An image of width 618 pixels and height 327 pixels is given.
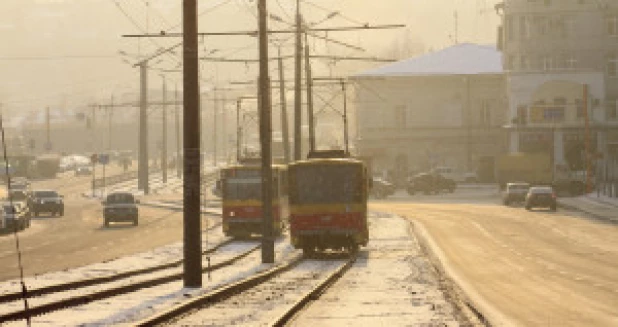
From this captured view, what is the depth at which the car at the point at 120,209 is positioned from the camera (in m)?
70.3

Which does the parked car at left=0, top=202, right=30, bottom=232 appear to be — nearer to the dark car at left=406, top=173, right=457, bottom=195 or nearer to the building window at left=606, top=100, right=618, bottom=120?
the dark car at left=406, top=173, right=457, bottom=195

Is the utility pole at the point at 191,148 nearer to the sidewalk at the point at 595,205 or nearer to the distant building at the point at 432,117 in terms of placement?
the sidewalk at the point at 595,205

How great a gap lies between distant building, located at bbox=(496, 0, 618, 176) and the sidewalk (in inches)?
770

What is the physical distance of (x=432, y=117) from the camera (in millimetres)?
132750

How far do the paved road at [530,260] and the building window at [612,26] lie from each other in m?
36.8

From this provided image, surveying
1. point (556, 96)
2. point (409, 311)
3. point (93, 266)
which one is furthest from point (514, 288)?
point (556, 96)

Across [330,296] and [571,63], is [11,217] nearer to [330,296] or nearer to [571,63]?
[330,296]

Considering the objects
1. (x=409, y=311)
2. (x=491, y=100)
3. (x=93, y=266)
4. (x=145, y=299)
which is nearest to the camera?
(x=409, y=311)

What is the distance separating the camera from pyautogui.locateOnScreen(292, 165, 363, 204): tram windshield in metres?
43.5

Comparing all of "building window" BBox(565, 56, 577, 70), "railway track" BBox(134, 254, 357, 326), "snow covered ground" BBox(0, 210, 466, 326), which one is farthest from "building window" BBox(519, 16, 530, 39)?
"railway track" BBox(134, 254, 357, 326)

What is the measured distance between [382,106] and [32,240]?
261ft

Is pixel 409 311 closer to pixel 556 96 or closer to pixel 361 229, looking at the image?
pixel 361 229

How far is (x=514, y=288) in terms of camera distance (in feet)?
101

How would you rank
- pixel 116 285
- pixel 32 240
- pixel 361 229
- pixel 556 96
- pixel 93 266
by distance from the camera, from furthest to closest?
1. pixel 556 96
2. pixel 32 240
3. pixel 361 229
4. pixel 93 266
5. pixel 116 285
